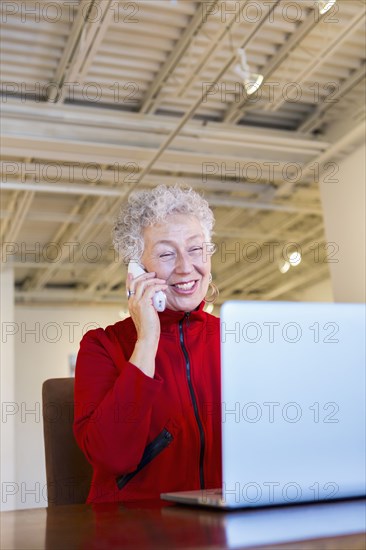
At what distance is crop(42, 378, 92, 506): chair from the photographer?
182cm

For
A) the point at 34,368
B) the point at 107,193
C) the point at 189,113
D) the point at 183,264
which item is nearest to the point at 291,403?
the point at 183,264

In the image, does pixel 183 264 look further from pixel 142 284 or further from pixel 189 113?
pixel 189 113

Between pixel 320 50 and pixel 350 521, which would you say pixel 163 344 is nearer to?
pixel 350 521

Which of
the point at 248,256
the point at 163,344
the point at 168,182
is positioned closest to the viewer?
the point at 163,344

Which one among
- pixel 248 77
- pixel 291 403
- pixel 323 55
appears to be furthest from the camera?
pixel 323 55

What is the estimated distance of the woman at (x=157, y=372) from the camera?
5.29 feet

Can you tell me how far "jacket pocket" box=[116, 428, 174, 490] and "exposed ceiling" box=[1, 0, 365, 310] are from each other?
342cm

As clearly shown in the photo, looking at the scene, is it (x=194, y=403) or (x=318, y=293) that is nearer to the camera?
(x=194, y=403)

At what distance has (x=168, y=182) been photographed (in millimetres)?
7273

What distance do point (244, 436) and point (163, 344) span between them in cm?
85

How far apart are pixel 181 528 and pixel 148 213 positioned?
1254 millimetres

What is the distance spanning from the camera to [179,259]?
2057mm

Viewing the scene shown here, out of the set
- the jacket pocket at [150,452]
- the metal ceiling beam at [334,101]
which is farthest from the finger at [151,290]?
the metal ceiling beam at [334,101]

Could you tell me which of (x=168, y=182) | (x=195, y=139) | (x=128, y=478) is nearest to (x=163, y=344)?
(x=128, y=478)
